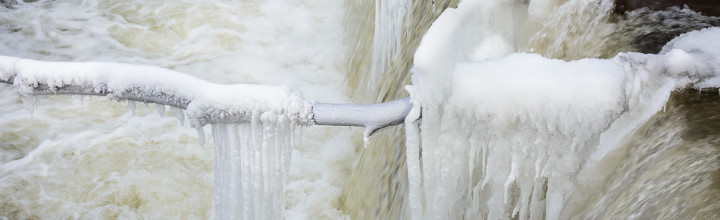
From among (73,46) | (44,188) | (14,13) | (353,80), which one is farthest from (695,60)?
(14,13)

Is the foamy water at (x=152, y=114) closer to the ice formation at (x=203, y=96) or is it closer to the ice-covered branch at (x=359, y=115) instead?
the ice formation at (x=203, y=96)

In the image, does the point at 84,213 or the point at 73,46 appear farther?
the point at 73,46

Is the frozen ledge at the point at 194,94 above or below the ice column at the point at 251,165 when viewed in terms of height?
above

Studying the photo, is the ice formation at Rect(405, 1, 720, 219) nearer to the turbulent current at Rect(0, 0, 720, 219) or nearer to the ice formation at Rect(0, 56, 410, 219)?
the turbulent current at Rect(0, 0, 720, 219)

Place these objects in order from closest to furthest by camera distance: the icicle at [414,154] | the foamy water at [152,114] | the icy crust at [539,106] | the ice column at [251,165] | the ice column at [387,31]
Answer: the icy crust at [539,106] → the icicle at [414,154] → the ice column at [251,165] → the ice column at [387,31] → the foamy water at [152,114]

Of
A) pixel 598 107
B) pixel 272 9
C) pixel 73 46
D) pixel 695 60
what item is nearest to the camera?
pixel 598 107

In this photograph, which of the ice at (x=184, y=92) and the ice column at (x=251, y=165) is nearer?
the ice at (x=184, y=92)

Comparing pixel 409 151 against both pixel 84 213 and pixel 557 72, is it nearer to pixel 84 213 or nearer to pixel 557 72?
pixel 557 72

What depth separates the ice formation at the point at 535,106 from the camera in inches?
68.4

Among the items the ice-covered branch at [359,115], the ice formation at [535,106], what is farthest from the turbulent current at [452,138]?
the ice-covered branch at [359,115]

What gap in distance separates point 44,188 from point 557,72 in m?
3.82

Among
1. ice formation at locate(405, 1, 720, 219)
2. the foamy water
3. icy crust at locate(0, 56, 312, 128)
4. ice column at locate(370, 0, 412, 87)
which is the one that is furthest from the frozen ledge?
ice column at locate(370, 0, 412, 87)

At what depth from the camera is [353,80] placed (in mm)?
5211

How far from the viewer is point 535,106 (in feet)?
5.77
